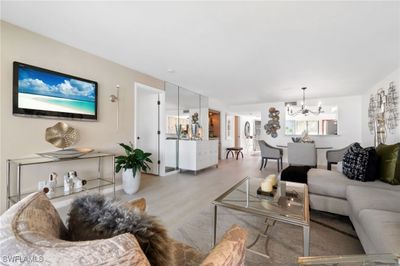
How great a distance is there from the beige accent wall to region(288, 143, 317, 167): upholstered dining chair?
12.6ft

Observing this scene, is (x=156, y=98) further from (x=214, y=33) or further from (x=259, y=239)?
(x=259, y=239)

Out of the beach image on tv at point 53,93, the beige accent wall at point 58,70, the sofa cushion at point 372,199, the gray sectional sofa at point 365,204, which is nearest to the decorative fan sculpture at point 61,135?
the beige accent wall at point 58,70

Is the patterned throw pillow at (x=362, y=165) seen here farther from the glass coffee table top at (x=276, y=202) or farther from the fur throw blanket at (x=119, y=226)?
the fur throw blanket at (x=119, y=226)

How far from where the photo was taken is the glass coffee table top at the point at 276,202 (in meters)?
1.37

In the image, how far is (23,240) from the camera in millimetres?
455

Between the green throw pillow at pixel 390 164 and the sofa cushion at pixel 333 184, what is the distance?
0.25 feet

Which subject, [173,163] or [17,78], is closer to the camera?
[17,78]

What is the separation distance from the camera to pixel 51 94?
2.38 m

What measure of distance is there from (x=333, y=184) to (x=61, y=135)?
3.60 metres

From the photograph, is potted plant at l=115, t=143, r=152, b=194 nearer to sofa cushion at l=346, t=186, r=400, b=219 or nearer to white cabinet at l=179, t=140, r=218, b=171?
white cabinet at l=179, t=140, r=218, b=171

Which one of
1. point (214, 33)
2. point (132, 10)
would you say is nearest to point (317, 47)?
point (214, 33)

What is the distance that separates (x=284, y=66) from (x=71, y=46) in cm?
344

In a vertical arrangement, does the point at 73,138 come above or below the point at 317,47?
below

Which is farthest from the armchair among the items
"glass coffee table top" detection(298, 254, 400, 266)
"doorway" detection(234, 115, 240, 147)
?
"doorway" detection(234, 115, 240, 147)
